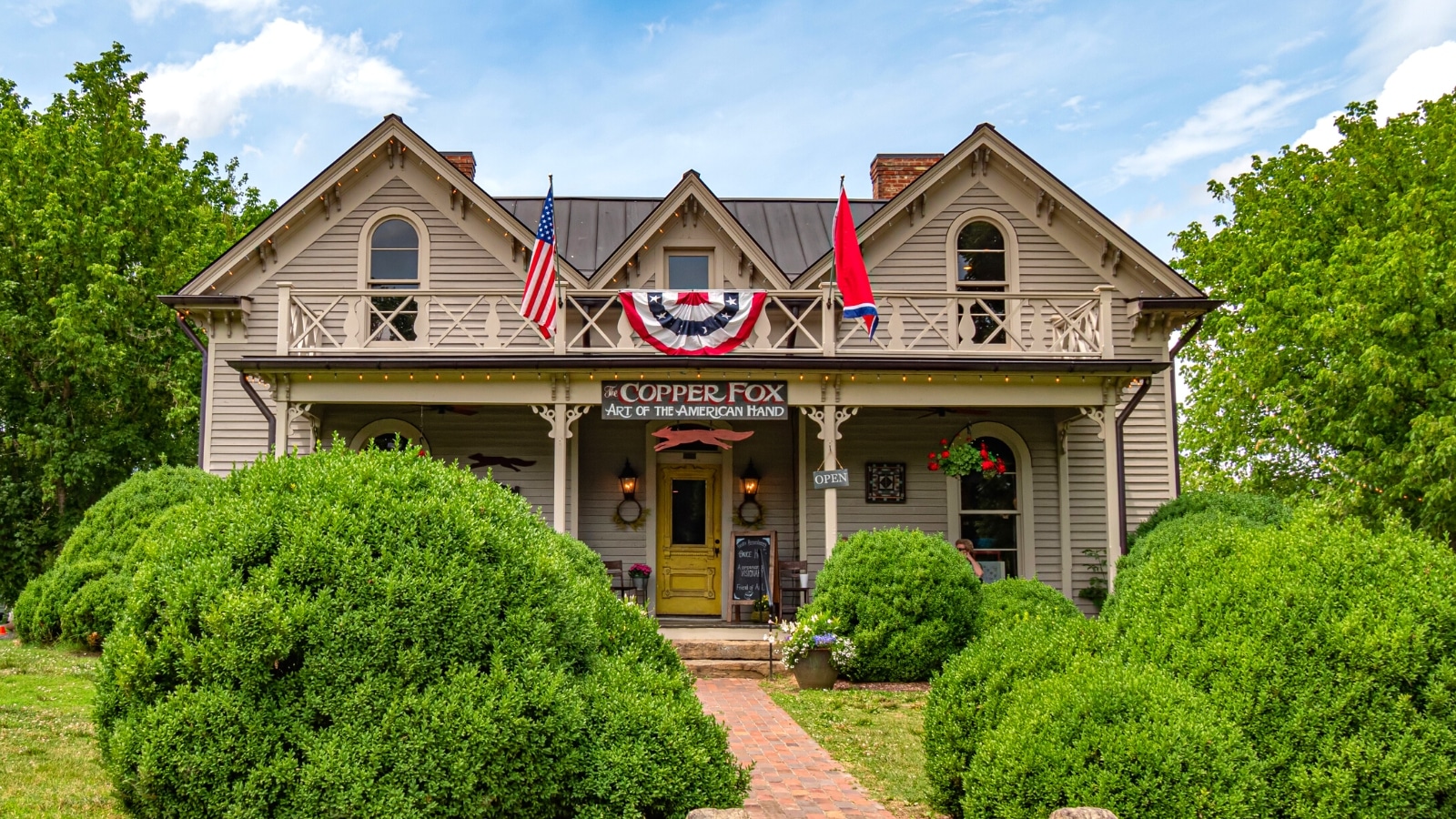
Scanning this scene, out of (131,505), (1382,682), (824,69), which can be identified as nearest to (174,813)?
(1382,682)

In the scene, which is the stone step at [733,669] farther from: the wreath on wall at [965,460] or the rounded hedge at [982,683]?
the rounded hedge at [982,683]

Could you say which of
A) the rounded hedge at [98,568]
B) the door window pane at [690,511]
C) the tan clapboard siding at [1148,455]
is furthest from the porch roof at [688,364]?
the door window pane at [690,511]

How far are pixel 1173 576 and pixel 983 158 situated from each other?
11.8 metres

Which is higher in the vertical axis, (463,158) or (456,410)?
(463,158)

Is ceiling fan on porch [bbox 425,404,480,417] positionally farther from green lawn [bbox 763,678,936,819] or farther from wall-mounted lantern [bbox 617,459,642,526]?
green lawn [bbox 763,678,936,819]

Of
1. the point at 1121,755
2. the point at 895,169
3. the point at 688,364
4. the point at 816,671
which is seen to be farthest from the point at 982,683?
the point at 895,169

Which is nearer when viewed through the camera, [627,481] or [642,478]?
[627,481]

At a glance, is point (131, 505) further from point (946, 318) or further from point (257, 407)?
point (946, 318)

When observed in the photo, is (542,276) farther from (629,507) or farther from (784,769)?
(784,769)

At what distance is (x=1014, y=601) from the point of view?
9.92m

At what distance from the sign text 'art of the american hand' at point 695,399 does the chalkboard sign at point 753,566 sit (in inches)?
89.5

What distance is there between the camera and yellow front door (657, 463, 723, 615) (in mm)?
15312

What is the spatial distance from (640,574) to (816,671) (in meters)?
4.80

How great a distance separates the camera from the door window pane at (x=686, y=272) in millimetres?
15992
